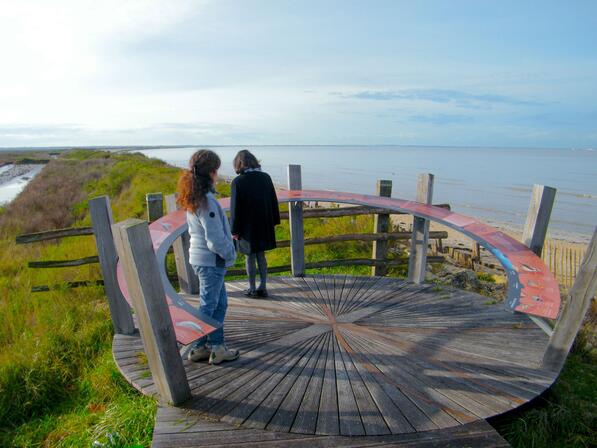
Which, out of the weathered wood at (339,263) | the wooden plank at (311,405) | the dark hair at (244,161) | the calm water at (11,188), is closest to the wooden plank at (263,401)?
the wooden plank at (311,405)

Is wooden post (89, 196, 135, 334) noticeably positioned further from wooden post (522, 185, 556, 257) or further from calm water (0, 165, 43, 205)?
calm water (0, 165, 43, 205)

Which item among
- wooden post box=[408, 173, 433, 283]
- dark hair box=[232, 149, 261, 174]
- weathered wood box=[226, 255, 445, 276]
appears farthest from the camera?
weathered wood box=[226, 255, 445, 276]

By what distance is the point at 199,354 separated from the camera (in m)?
3.30

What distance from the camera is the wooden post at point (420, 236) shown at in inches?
195

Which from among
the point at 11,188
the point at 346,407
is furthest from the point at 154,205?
the point at 11,188

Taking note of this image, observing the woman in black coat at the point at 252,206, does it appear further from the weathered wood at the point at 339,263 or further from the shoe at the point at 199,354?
the weathered wood at the point at 339,263

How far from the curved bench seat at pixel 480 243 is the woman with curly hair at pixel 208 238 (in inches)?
10.6

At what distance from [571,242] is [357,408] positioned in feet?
52.6

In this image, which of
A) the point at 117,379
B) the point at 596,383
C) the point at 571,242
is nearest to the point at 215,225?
the point at 117,379

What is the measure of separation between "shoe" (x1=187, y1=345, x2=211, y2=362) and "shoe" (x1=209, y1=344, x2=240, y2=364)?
8 cm

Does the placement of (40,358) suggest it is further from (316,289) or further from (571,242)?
(571,242)

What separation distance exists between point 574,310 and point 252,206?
295 cm

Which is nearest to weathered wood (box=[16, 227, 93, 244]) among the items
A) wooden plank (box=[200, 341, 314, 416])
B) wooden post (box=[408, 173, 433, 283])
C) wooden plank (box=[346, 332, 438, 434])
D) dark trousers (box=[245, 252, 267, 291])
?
dark trousers (box=[245, 252, 267, 291])

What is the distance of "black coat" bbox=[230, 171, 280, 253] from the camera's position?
411cm
